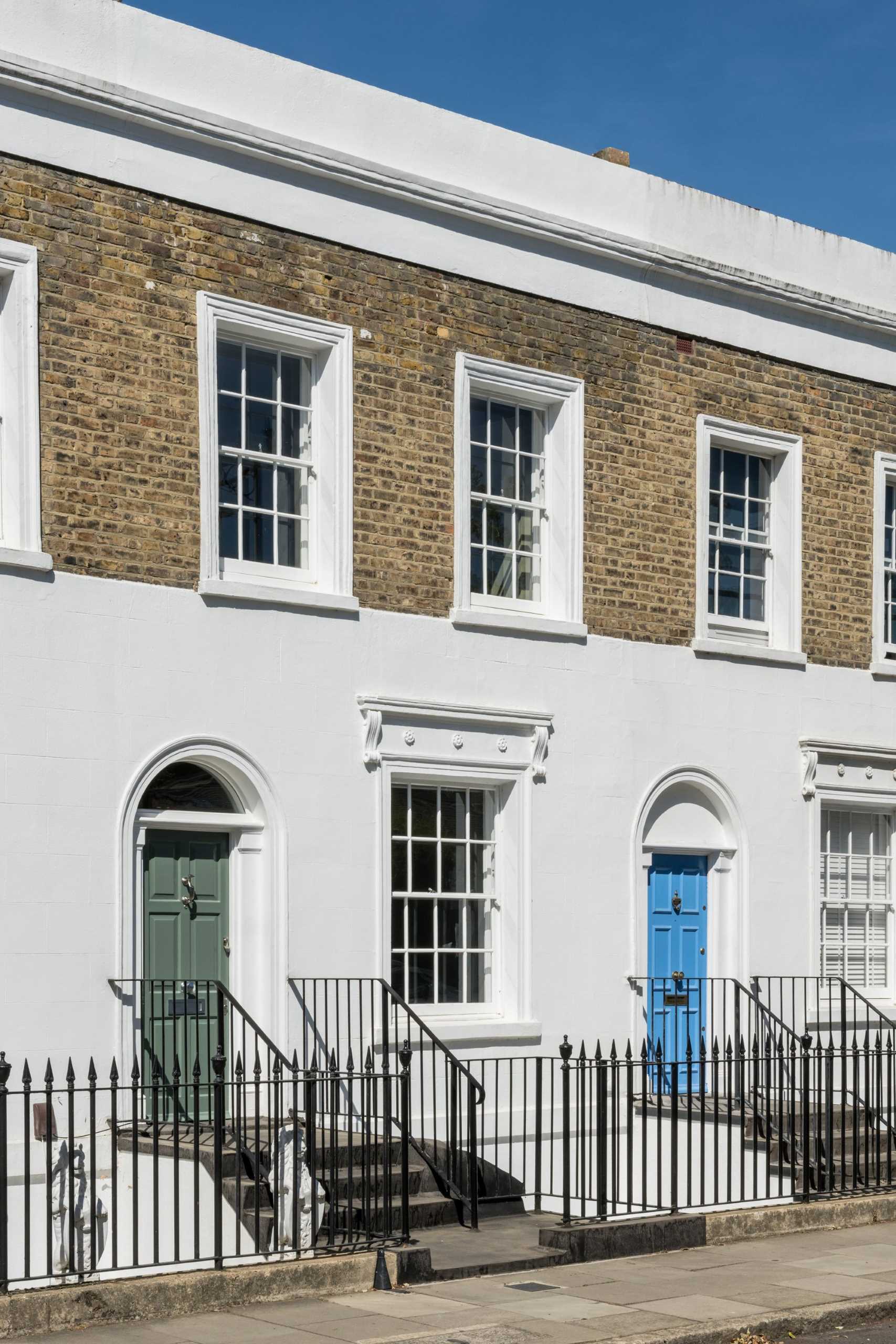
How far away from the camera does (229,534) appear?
1341cm

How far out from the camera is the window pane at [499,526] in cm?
1506

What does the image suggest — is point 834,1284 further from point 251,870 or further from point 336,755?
point 336,755

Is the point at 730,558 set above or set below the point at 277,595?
above

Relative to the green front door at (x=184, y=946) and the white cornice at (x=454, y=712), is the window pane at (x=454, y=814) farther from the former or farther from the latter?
the green front door at (x=184, y=946)

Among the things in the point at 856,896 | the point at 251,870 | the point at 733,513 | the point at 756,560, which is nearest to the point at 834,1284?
the point at 251,870

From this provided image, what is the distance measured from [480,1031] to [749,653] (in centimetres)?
450

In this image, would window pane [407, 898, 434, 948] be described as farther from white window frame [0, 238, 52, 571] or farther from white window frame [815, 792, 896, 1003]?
white window frame [815, 792, 896, 1003]

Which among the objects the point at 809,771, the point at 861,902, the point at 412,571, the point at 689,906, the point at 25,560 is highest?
the point at 412,571

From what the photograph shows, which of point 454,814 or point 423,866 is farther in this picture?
point 454,814

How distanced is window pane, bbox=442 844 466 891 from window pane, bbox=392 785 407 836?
445 mm

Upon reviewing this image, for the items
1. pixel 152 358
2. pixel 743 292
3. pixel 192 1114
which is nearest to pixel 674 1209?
pixel 192 1114

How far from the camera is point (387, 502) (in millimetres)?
14078

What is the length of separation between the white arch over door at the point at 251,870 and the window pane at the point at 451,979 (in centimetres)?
170

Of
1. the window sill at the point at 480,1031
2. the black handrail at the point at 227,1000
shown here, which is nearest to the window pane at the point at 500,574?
the window sill at the point at 480,1031
